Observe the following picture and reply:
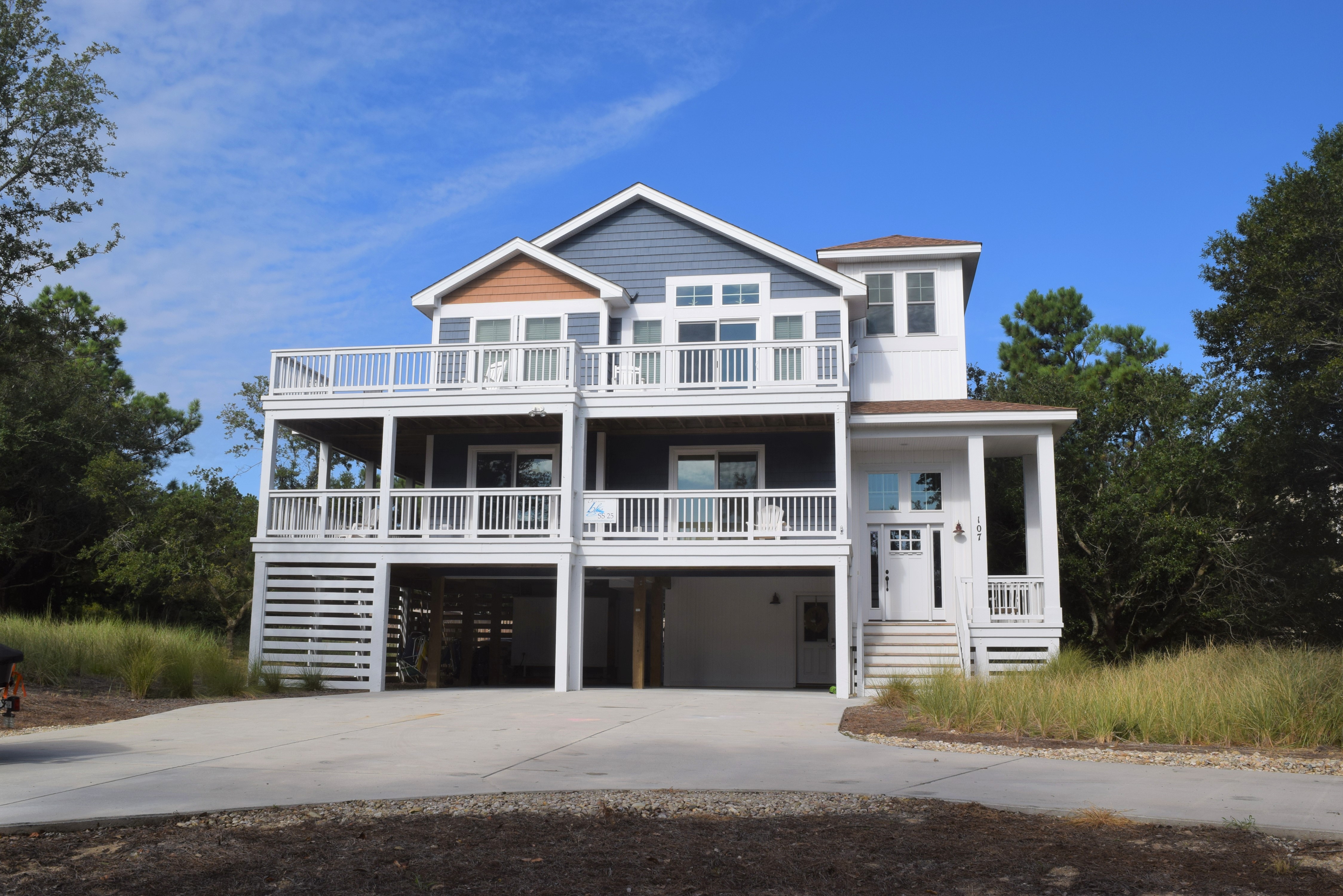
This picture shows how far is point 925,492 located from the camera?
19.4 metres

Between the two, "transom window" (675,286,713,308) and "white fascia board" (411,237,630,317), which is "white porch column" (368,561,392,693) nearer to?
"white fascia board" (411,237,630,317)

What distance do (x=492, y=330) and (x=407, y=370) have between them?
2.69 meters

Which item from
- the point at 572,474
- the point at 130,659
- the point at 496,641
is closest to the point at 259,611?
the point at 130,659

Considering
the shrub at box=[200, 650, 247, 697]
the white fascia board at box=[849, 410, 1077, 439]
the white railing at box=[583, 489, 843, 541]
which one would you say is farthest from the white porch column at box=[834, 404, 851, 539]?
the shrub at box=[200, 650, 247, 697]

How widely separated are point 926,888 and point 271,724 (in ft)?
27.2

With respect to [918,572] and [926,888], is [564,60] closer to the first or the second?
[918,572]

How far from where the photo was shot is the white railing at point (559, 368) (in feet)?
59.0

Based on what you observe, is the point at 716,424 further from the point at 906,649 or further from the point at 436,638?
the point at 436,638

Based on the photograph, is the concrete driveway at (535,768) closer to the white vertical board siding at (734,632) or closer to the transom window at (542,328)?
the white vertical board siding at (734,632)

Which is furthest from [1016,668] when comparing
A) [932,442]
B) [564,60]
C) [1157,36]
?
[564,60]

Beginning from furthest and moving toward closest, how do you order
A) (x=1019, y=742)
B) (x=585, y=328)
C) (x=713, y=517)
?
1. (x=585, y=328)
2. (x=713, y=517)
3. (x=1019, y=742)

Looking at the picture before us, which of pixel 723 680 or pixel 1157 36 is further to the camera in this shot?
pixel 723 680

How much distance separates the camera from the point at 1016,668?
1639 cm

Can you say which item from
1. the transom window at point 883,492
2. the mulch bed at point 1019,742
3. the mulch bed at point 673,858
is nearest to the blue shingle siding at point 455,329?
the transom window at point 883,492
